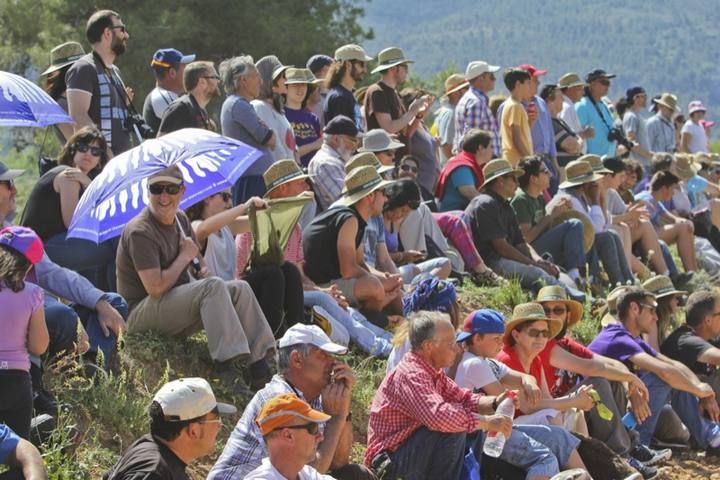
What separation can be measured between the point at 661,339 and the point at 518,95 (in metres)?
3.69

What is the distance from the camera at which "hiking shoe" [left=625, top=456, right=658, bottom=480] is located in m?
9.38

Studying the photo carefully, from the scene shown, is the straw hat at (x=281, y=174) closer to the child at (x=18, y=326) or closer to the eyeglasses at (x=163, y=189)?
the eyeglasses at (x=163, y=189)

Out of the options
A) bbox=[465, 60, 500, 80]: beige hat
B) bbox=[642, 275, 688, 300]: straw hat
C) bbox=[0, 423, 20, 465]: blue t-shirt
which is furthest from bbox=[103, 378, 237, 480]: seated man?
bbox=[465, 60, 500, 80]: beige hat

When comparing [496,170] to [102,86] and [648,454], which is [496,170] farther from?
[102,86]

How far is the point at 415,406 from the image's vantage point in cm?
743

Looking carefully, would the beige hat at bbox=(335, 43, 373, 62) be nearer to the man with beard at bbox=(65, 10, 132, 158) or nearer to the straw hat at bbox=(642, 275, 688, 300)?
the man with beard at bbox=(65, 10, 132, 158)

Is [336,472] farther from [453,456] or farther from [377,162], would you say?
[377,162]

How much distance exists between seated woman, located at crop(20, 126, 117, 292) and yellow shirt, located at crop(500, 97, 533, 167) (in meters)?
5.72

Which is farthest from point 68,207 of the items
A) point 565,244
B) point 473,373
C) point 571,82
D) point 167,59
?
point 571,82

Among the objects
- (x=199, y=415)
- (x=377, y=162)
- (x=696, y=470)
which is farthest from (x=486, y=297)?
(x=199, y=415)

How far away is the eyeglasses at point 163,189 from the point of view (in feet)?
26.9

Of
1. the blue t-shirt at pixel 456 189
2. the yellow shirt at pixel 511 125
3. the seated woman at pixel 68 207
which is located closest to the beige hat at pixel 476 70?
the yellow shirt at pixel 511 125

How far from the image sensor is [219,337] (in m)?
8.34

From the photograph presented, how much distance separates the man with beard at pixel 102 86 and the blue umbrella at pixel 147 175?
1.31 metres
